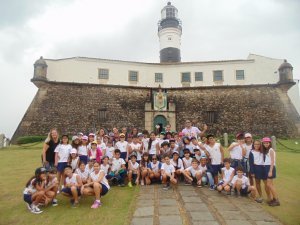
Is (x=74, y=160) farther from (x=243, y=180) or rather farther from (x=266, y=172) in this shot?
(x=266, y=172)

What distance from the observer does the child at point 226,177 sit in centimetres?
654

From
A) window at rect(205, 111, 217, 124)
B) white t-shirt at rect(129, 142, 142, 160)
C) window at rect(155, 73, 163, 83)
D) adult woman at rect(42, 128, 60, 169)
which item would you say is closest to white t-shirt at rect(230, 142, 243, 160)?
white t-shirt at rect(129, 142, 142, 160)

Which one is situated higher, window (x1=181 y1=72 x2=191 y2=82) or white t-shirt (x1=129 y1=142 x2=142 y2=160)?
window (x1=181 y1=72 x2=191 y2=82)

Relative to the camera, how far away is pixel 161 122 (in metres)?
23.6

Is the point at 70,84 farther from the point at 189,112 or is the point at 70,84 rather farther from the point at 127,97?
the point at 189,112

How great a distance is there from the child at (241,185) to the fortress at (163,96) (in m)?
16.8

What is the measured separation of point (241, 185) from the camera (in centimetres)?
645

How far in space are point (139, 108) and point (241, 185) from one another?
713 inches

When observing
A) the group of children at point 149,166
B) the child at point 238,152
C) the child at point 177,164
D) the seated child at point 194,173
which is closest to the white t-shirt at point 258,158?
the group of children at point 149,166

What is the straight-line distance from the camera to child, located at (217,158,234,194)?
6.54 m

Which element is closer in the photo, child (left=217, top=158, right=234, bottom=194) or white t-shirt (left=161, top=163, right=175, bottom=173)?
child (left=217, top=158, right=234, bottom=194)

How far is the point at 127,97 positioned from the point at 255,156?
1892cm

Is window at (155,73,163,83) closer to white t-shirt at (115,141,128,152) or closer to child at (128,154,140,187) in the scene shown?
white t-shirt at (115,141,128,152)

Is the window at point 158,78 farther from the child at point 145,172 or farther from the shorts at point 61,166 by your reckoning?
the shorts at point 61,166
